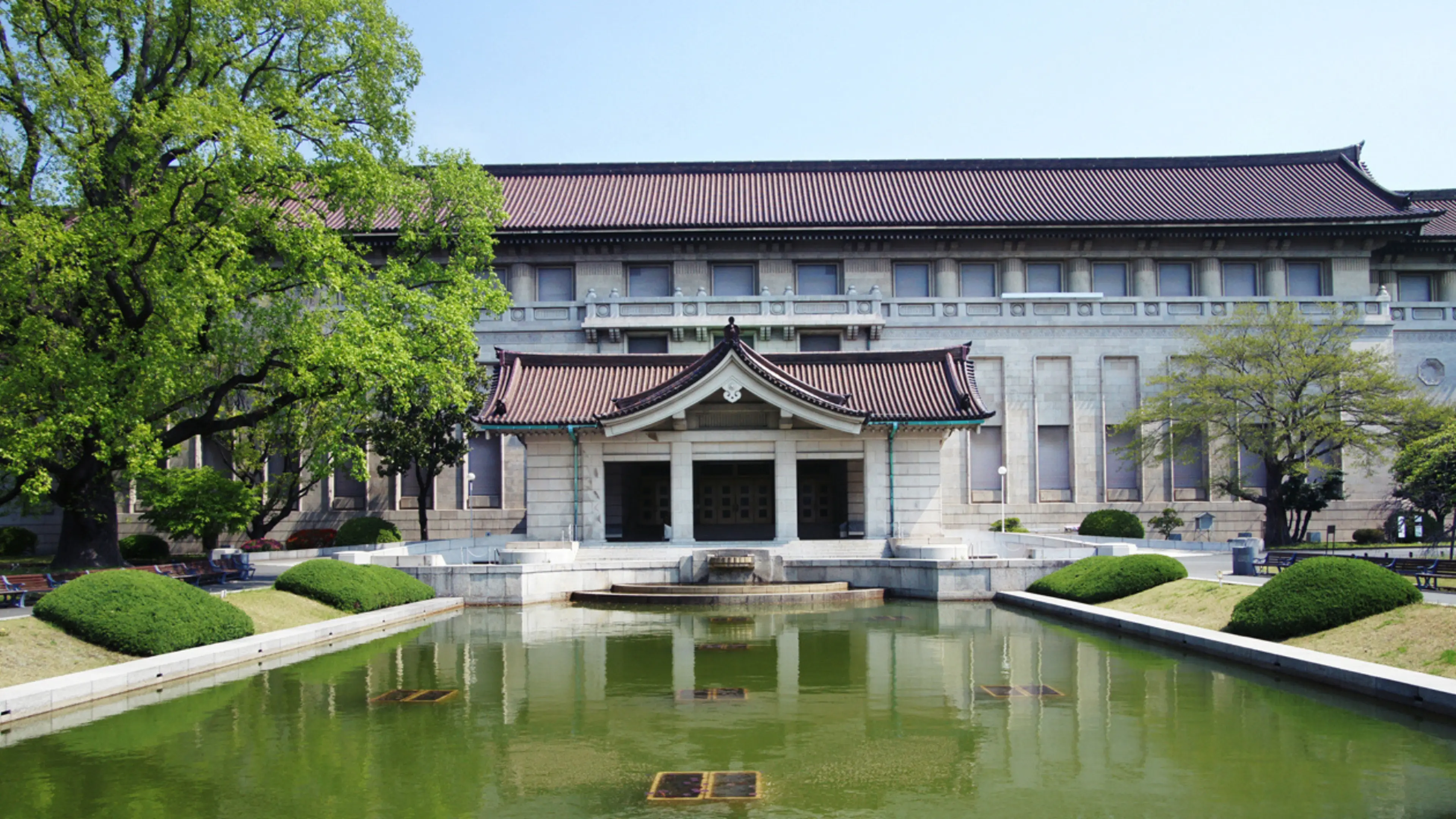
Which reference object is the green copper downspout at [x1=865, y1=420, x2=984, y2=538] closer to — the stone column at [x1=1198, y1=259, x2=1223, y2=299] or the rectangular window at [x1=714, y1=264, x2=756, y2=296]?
the rectangular window at [x1=714, y1=264, x2=756, y2=296]

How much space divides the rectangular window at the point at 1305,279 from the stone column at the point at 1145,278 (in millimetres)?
5855

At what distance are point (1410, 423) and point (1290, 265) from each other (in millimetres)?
12202

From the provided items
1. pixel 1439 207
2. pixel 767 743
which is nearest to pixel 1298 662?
pixel 767 743

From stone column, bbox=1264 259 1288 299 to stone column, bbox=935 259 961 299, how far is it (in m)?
13.0

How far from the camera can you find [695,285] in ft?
145

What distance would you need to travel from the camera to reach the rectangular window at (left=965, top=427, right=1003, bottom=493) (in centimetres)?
4209

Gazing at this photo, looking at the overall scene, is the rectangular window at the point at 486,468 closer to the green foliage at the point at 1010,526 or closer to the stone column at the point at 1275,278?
the green foliage at the point at 1010,526

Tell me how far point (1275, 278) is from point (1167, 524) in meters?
13.4

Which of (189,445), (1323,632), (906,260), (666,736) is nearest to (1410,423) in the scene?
(906,260)

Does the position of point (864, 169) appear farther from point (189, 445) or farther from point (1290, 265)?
point (189, 445)

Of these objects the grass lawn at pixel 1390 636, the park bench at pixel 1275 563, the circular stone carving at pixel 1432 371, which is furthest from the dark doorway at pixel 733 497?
the circular stone carving at pixel 1432 371

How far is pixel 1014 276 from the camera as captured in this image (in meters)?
43.8

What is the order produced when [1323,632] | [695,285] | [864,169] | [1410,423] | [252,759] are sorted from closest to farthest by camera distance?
[252,759] → [1323,632] → [1410,423] → [695,285] → [864,169]

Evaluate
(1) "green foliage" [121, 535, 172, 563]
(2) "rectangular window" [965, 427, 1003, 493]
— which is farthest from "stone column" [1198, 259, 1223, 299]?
(1) "green foliage" [121, 535, 172, 563]
